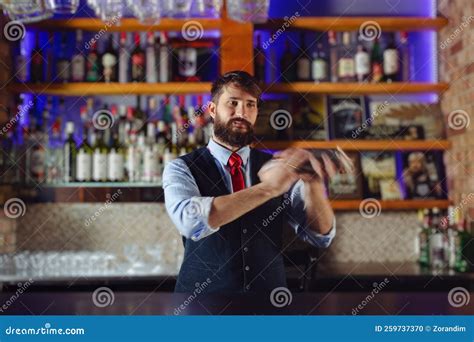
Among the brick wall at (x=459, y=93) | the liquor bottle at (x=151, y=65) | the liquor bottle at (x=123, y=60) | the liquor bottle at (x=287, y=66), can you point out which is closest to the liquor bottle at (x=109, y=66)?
the liquor bottle at (x=123, y=60)

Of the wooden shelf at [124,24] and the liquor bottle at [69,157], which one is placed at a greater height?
the wooden shelf at [124,24]

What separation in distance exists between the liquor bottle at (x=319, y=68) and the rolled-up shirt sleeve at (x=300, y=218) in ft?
2.74

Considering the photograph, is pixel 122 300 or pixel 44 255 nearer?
pixel 122 300

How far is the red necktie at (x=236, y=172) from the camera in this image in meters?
1.70

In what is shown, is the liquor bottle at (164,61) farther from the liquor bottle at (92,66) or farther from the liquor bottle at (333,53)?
the liquor bottle at (333,53)

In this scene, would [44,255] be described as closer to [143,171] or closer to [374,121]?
[143,171]

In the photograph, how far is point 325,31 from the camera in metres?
2.40

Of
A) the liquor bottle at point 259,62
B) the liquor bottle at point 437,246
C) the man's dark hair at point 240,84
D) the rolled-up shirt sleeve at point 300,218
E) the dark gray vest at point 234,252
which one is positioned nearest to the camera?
the dark gray vest at point 234,252

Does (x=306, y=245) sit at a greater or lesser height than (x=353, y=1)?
lesser

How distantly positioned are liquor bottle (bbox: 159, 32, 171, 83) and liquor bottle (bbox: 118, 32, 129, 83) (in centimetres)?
13

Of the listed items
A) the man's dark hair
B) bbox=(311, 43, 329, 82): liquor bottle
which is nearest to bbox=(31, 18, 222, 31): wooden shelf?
bbox=(311, 43, 329, 82): liquor bottle

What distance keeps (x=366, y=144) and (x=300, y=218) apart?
2.55 feet
